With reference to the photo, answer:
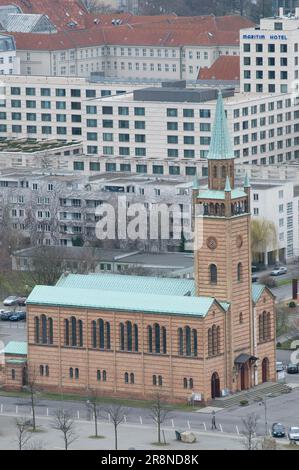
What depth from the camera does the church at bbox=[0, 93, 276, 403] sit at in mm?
161625

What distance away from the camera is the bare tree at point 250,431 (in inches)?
5768

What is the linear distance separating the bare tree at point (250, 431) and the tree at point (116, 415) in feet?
21.5

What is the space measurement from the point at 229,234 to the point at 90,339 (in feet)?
32.4

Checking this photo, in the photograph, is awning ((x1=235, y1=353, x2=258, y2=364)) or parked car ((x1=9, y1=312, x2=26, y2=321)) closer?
awning ((x1=235, y1=353, x2=258, y2=364))

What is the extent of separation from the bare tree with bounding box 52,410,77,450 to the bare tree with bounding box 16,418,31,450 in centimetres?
150

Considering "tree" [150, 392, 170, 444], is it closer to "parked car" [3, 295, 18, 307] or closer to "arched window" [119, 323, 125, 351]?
"arched window" [119, 323, 125, 351]

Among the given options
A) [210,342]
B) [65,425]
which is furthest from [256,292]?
[65,425]

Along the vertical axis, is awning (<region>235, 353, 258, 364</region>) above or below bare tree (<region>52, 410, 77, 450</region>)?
above

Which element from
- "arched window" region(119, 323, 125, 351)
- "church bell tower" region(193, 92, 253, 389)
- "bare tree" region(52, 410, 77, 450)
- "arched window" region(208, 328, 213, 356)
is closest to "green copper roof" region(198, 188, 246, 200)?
"church bell tower" region(193, 92, 253, 389)

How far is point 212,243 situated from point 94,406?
11.9 meters

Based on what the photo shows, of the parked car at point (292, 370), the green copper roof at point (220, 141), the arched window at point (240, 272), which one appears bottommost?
the parked car at point (292, 370)

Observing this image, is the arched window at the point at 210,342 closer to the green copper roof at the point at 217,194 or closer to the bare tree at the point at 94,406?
the bare tree at the point at 94,406

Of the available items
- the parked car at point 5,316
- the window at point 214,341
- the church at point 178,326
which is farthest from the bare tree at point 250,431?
the parked car at point 5,316
